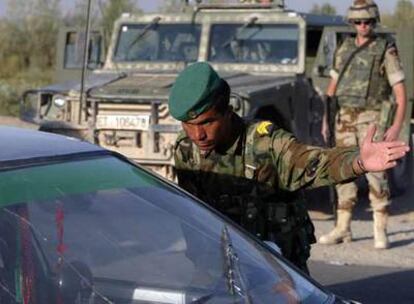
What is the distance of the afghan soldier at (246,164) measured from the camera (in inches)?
146

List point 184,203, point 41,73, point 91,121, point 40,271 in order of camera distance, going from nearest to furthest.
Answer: point 40,271
point 184,203
point 91,121
point 41,73

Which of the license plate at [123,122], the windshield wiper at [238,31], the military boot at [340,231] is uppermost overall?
the windshield wiper at [238,31]

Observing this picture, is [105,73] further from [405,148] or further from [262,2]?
[405,148]

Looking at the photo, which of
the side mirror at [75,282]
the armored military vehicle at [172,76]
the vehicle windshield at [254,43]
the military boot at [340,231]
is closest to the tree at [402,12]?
the armored military vehicle at [172,76]

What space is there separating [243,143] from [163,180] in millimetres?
548

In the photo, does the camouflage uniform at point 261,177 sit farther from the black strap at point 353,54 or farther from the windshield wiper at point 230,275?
the black strap at point 353,54

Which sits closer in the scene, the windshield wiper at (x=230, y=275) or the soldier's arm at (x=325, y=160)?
the windshield wiper at (x=230, y=275)

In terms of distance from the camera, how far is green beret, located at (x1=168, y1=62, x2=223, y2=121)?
3686 millimetres

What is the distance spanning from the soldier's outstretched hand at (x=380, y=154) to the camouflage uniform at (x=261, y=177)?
254 mm

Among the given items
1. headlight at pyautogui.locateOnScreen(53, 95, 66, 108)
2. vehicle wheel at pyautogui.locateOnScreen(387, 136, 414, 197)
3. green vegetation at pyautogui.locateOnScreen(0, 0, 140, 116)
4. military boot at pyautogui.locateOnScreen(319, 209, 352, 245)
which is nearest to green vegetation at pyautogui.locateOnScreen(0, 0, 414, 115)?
green vegetation at pyautogui.locateOnScreen(0, 0, 140, 116)

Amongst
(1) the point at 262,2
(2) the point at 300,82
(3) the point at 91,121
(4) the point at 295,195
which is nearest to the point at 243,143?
(4) the point at 295,195

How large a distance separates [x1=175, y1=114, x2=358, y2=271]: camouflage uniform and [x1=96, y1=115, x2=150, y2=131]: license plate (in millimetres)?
5213

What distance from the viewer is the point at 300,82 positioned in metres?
10.2

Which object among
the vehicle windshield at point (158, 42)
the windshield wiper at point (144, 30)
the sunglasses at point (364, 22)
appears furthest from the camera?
the windshield wiper at point (144, 30)
